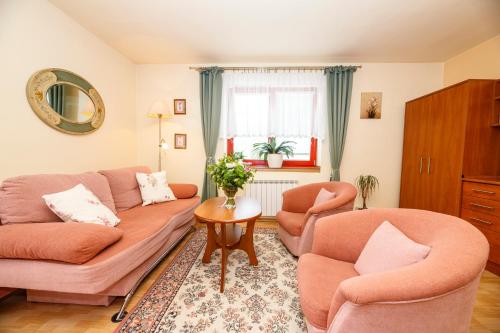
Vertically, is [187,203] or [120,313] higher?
[187,203]

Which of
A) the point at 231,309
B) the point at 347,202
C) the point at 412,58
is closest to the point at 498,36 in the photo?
the point at 412,58

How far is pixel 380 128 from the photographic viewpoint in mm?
3215

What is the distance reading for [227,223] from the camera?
5.49 ft

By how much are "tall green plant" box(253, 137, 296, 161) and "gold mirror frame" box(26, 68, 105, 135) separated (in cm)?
226

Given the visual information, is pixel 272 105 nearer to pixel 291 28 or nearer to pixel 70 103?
pixel 291 28

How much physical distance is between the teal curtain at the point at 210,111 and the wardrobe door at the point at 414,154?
9.34 ft

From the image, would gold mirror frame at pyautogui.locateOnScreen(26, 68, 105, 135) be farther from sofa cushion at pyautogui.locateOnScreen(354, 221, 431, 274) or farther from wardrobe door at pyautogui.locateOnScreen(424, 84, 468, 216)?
wardrobe door at pyautogui.locateOnScreen(424, 84, 468, 216)

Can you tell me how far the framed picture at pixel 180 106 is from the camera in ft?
11.0

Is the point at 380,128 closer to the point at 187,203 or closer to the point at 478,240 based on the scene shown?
the point at 478,240

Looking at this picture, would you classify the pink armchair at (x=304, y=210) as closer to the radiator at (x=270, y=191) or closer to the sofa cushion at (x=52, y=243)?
the radiator at (x=270, y=191)

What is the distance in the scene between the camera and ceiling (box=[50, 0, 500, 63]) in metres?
1.98

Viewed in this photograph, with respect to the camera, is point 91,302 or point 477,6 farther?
point 477,6

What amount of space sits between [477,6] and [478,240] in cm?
241

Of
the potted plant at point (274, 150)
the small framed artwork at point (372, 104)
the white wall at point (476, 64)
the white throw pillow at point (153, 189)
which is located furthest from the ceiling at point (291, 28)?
the white throw pillow at point (153, 189)
